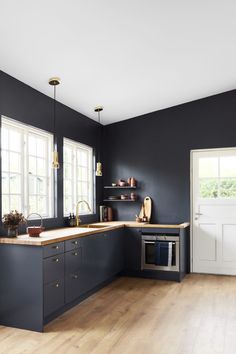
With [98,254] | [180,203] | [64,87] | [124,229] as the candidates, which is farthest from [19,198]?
[180,203]

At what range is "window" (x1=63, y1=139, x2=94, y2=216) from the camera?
5.14 m

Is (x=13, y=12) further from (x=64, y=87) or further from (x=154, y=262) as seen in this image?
(x=154, y=262)

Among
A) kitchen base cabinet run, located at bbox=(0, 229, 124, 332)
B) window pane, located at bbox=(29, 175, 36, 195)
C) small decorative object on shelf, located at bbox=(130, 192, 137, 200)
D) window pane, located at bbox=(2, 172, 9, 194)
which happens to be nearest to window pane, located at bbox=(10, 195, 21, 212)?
window pane, located at bbox=(2, 172, 9, 194)

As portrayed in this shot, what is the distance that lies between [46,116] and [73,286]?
2.19m

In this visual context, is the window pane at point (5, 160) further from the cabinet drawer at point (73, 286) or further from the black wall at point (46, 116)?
the cabinet drawer at point (73, 286)

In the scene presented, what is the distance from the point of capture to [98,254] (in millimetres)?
4426

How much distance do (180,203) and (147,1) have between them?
3.52 metres

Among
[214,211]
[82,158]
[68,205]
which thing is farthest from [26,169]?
[214,211]

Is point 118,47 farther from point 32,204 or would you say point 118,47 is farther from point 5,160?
point 32,204

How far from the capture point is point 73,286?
3754mm

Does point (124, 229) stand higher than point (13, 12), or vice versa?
point (13, 12)

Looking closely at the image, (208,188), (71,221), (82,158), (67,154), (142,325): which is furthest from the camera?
(82,158)

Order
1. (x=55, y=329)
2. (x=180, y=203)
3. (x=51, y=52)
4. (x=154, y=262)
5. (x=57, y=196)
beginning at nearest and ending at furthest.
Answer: (x=55, y=329)
(x=51, y=52)
(x=57, y=196)
(x=154, y=262)
(x=180, y=203)

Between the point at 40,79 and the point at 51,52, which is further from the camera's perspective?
the point at 40,79
